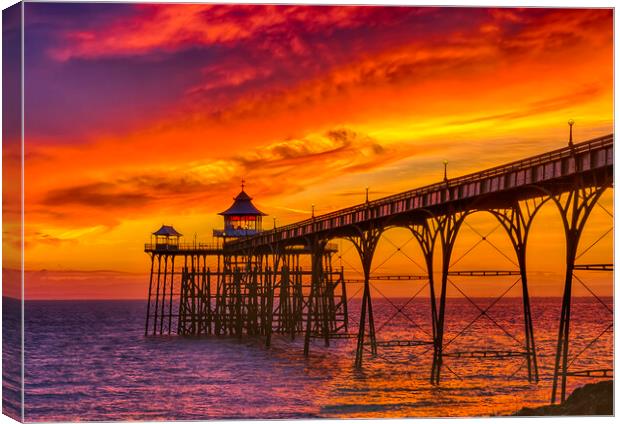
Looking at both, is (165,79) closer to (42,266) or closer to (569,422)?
(42,266)

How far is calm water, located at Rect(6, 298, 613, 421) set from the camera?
4542 cm

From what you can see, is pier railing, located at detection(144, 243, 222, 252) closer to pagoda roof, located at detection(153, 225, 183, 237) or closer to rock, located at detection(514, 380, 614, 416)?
pagoda roof, located at detection(153, 225, 183, 237)

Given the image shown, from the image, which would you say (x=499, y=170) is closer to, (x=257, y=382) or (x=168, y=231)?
(x=257, y=382)

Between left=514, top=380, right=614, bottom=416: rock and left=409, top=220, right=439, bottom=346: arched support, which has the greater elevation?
left=409, top=220, right=439, bottom=346: arched support

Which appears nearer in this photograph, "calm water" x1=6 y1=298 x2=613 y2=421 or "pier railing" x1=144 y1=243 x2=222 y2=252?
"calm water" x1=6 y1=298 x2=613 y2=421

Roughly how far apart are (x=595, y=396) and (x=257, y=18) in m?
17.4

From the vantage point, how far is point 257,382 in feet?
187

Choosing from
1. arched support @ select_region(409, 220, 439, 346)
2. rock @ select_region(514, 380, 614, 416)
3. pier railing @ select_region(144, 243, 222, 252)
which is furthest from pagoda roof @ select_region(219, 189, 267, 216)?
rock @ select_region(514, 380, 614, 416)

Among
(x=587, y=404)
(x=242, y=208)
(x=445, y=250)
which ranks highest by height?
(x=242, y=208)

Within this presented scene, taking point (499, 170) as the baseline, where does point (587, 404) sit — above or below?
below

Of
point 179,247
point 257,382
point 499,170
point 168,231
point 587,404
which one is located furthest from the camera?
point 179,247

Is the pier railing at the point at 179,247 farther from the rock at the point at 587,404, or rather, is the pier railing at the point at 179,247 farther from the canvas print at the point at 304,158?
the rock at the point at 587,404

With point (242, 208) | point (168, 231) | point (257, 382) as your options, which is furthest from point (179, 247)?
Answer: point (257, 382)

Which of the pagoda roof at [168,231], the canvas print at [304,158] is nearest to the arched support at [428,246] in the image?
the canvas print at [304,158]
